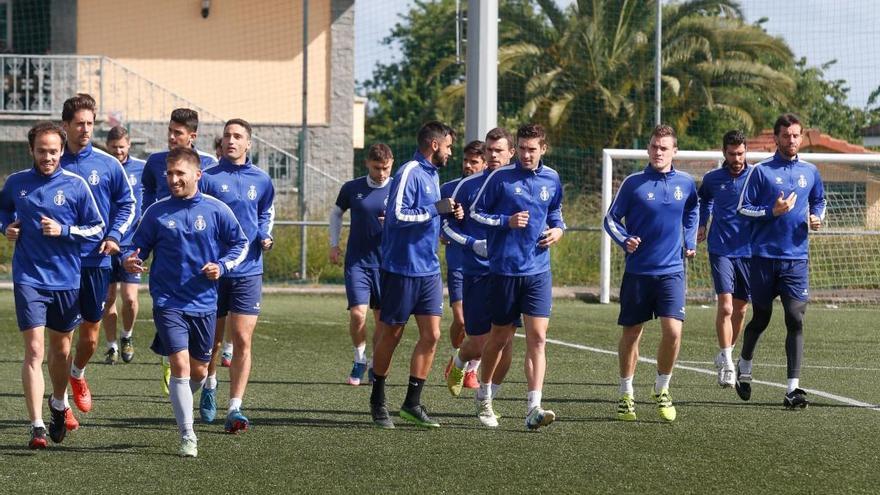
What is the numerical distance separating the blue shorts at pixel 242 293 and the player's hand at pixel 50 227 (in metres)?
Result: 1.54

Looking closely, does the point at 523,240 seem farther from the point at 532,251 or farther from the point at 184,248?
the point at 184,248

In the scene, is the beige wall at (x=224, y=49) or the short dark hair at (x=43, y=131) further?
the beige wall at (x=224, y=49)

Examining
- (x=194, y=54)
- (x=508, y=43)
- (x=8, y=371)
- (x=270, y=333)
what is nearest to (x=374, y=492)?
(x=8, y=371)

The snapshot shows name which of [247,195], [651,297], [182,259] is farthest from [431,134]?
[182,259]

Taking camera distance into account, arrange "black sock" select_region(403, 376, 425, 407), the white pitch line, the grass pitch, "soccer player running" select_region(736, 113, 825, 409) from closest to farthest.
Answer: the grass pitch < "black sock" select_region(403, 376, 425, 407) < the white pitch line < "soccer player running" select_region(736, 113, 825, 409)

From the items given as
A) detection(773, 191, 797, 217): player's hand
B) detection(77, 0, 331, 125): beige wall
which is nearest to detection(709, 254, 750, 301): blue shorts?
detection(773, 191, 797, 217): player's hand

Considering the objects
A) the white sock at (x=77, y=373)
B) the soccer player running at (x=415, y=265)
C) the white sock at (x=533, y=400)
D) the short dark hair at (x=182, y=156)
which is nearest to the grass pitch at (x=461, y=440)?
the white sock at (x=533, y=400)

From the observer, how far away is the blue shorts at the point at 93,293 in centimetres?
927

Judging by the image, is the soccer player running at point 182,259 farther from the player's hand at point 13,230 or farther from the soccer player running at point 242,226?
the soccer player running at point 242,226

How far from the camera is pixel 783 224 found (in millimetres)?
11164

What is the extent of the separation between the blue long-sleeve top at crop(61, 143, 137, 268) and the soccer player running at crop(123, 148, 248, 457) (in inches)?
28.0

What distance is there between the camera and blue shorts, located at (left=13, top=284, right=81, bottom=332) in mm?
8359

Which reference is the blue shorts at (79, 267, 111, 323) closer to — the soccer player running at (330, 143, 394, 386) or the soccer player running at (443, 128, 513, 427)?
the soccer player running at (443, 128, 513, 427)

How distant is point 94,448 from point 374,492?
2.13m
